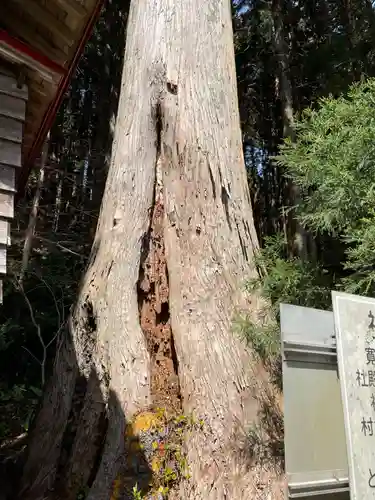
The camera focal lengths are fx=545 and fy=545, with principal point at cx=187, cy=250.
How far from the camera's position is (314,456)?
206 cm

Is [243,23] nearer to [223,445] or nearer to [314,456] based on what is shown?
[223,445]

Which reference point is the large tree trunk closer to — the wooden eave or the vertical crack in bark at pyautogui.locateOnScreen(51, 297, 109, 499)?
the vertical crack in bark at pyautogui.locateOnScreen(51, 297, 109, 499)

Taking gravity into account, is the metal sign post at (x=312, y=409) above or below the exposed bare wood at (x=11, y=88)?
below

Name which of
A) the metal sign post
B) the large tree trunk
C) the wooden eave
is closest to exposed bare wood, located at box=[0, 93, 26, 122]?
the wooden eave

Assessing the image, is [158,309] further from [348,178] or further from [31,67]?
[31,67]

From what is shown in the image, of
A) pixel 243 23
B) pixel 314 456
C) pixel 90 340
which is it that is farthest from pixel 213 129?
pixel 243 23

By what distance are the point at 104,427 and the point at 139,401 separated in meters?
0.42

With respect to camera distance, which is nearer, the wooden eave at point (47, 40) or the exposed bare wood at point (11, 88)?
the exposed bare wood at point (11, 88)

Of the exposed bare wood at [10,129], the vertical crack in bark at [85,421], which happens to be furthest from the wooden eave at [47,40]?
the vertical crack in bark at [85,421]

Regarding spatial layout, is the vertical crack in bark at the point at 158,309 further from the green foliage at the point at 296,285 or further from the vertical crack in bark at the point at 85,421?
the green foliage at the point at 296,285

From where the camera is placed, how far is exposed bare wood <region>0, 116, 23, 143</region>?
11.4 ft

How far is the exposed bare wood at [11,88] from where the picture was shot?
11.8ft

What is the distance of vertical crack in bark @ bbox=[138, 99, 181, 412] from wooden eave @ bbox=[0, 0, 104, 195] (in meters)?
0.92

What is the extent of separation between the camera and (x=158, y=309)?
395 cm
